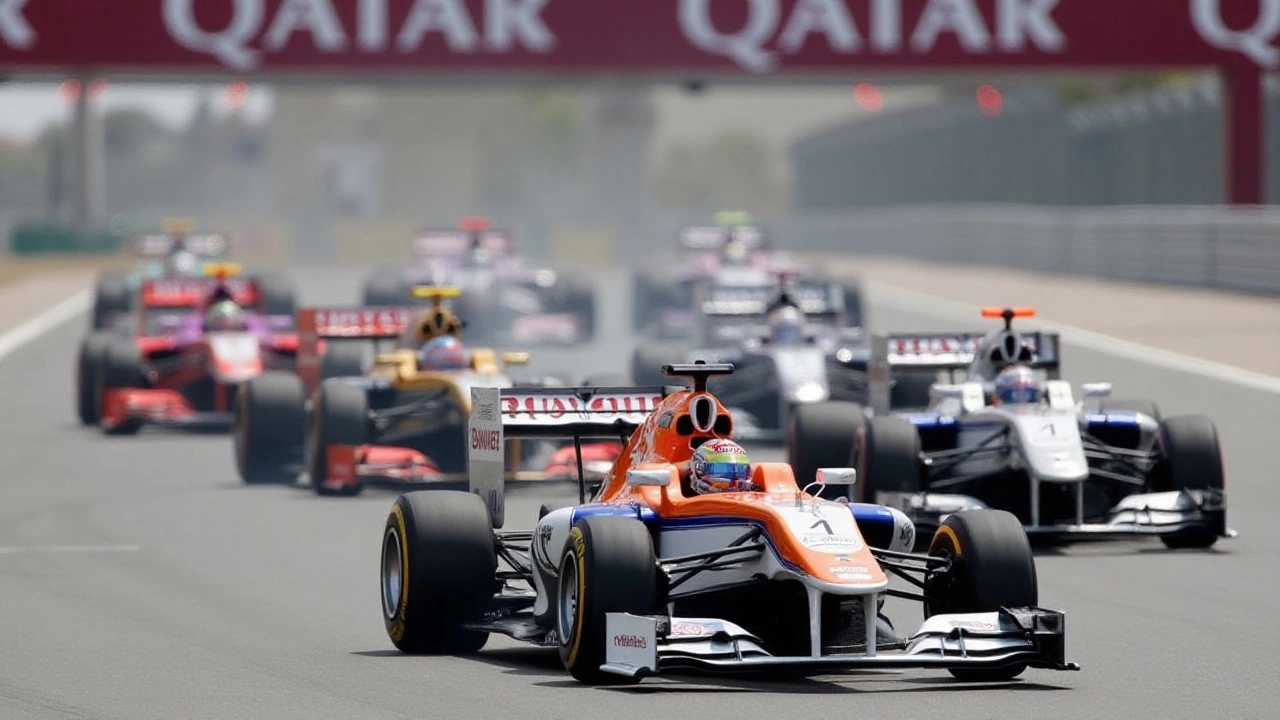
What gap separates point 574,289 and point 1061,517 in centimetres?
2245

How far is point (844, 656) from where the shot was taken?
403 inches

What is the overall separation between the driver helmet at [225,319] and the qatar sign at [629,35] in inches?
898

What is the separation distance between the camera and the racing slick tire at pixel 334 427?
18.8m

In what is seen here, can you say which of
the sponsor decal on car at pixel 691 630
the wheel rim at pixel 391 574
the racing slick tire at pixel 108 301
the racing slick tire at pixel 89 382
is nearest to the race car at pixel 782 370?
the racing slick tire at pixel 89 382

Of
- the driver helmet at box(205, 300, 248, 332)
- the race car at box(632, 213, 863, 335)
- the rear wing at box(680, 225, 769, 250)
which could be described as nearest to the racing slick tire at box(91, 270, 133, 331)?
the race car at box(632, 213, 863, 335)

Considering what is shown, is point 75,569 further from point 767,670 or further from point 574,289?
point 574,289

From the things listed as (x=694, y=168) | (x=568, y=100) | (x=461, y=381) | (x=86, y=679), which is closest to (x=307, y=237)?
(x=568, y=100)

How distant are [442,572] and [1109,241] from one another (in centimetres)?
3708

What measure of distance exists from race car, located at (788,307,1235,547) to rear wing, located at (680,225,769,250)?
25.5 m

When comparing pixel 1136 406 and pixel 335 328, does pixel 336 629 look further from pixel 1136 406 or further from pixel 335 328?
pixel 335 328

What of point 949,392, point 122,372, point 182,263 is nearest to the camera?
point 949,392

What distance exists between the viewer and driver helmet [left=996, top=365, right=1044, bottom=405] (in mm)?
16266

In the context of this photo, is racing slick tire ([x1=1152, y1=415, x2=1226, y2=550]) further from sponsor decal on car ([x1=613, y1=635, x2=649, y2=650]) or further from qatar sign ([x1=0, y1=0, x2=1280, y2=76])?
qatar sign ([x1=0, y1=0, x2=1280, y2=76])

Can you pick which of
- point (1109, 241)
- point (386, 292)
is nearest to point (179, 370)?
point (386, 292)
